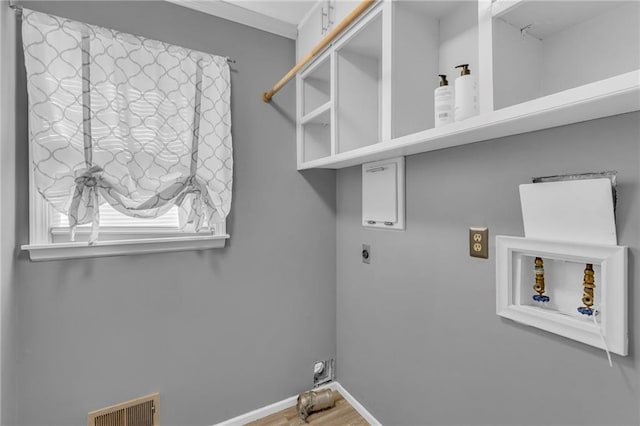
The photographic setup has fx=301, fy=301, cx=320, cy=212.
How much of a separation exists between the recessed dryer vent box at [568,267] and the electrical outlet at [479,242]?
6cm

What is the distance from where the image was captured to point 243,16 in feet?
5.71

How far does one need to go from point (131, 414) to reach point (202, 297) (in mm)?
644

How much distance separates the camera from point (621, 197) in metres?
0.84

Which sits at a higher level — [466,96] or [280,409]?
[466,96]

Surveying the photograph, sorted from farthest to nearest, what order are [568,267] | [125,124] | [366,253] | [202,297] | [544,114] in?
[366,253] < [202,297] < [125,124] < [568,267] < [544,114]

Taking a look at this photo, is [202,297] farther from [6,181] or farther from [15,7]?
[15,7]

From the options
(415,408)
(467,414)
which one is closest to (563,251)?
(467,414)

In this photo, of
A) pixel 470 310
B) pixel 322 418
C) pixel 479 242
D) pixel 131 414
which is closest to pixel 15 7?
pixel 131 414

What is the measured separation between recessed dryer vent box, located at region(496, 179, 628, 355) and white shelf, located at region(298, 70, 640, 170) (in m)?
0.19

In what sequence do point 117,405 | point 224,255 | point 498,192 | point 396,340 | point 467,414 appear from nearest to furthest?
point 498,192 → point 467,414 → point 117,405 → point 396,340 → point 224,255

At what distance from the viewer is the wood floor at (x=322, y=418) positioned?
1.81 metres

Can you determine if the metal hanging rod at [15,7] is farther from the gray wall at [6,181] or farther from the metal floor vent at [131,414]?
the metal floor vent at [131,414]

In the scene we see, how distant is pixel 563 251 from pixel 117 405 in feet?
6.63

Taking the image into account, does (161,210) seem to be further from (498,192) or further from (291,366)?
(498,192)
